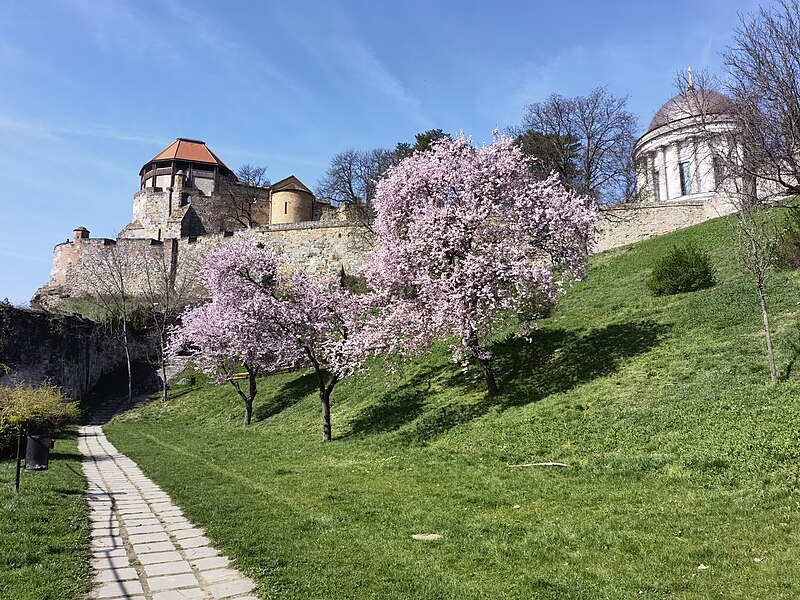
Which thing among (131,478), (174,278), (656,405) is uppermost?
(174,278)

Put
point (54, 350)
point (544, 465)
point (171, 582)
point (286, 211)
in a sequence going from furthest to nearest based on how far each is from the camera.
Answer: point (286, 211)
point (54, 350)
point (544, 465)
point (171, 582)

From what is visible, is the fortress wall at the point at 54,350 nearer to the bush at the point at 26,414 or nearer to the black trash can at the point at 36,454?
the bush at the point at 26,414

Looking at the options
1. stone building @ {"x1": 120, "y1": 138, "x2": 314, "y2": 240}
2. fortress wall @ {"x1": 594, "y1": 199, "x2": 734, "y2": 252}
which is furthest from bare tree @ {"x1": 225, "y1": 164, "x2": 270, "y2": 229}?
fortress wall @ {"x1": 594, "y1": 199, "x2": 734, "y2": 252}

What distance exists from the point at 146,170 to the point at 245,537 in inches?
2404

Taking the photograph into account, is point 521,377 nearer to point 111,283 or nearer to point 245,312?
point 245,312

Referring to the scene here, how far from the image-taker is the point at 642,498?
642 cm

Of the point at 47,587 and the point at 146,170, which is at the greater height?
the point at 146,170

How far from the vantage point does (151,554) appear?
548 cm

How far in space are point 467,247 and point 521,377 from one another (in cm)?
340

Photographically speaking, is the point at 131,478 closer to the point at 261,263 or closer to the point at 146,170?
the point at 261,263

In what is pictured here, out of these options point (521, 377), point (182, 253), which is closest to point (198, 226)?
point (182, 253)

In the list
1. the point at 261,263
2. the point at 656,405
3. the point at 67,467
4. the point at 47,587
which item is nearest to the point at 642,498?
the point at 656,405

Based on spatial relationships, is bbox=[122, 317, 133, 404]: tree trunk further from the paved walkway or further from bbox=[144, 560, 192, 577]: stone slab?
bbox=[144, 560, 192, 577]: stone slab

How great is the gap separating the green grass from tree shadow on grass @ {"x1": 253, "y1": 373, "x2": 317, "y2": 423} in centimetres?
1043
